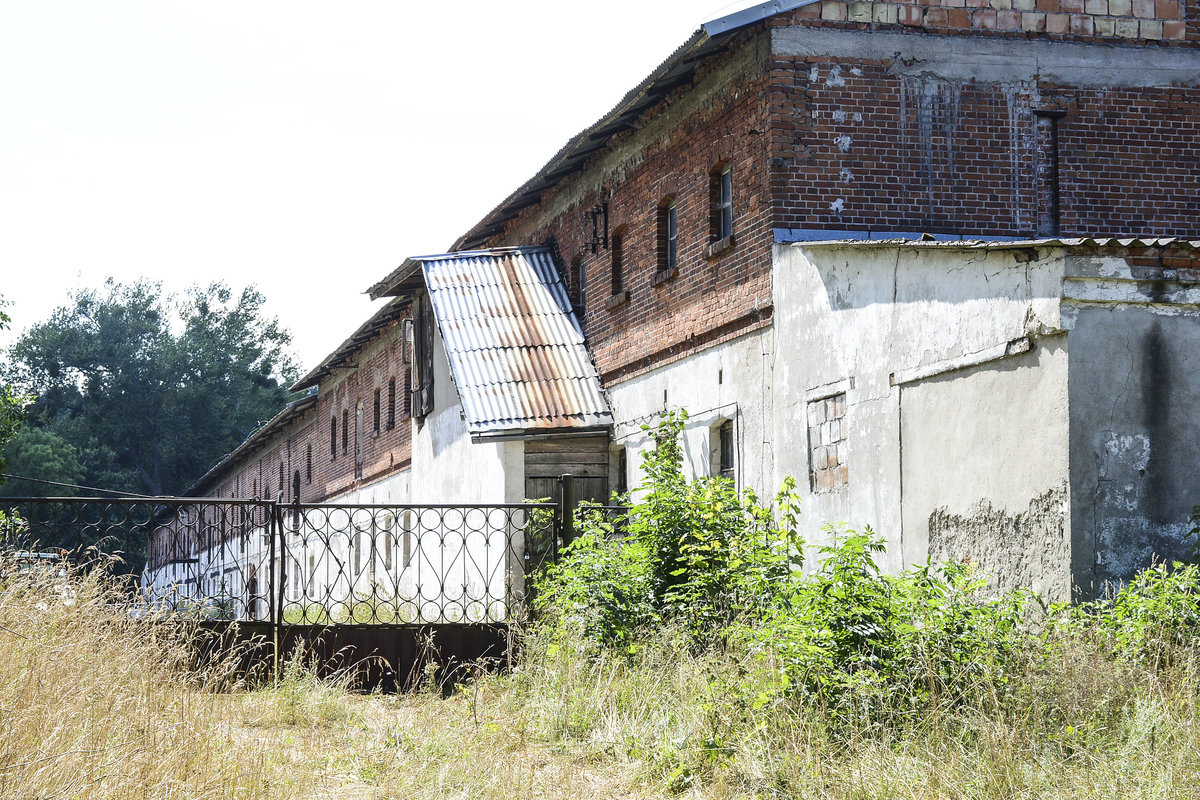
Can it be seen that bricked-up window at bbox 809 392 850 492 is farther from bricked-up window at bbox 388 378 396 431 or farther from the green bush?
bricked-up window at bbox 388 378 396 431

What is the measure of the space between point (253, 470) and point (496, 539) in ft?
98.7

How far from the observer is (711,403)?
1413 centimetres

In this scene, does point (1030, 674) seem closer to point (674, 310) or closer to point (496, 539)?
point (674, 310)

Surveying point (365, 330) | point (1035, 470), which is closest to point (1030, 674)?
point (1035, 470)

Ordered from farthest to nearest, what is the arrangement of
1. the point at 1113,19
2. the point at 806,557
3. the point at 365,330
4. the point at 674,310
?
the point at 365,330
the point at 674,310
the point at 1113,19
the point at 806,557

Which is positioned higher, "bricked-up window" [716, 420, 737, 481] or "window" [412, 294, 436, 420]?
"window" [412, 294, 436, 420]

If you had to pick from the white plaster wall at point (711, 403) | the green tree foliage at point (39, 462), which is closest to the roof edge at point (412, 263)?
the white plaster wall at point (711, 403)

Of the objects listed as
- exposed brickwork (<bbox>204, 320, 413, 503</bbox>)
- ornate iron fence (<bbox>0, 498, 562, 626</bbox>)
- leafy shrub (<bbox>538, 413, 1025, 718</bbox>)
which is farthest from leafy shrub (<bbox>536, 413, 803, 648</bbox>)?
exposed brickwork (<bbox>204, 320, 413, 503</bbox>)

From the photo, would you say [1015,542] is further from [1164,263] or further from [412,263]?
[412,263]

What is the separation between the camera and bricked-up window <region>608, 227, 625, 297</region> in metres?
17.0

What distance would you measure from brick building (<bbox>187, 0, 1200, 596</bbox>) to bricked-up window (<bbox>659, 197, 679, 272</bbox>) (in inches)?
1.6

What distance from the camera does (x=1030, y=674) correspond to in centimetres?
673

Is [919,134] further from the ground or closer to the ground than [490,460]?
further from the ground

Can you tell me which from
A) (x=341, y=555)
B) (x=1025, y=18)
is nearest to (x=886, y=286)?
(x=1025, y=18)
